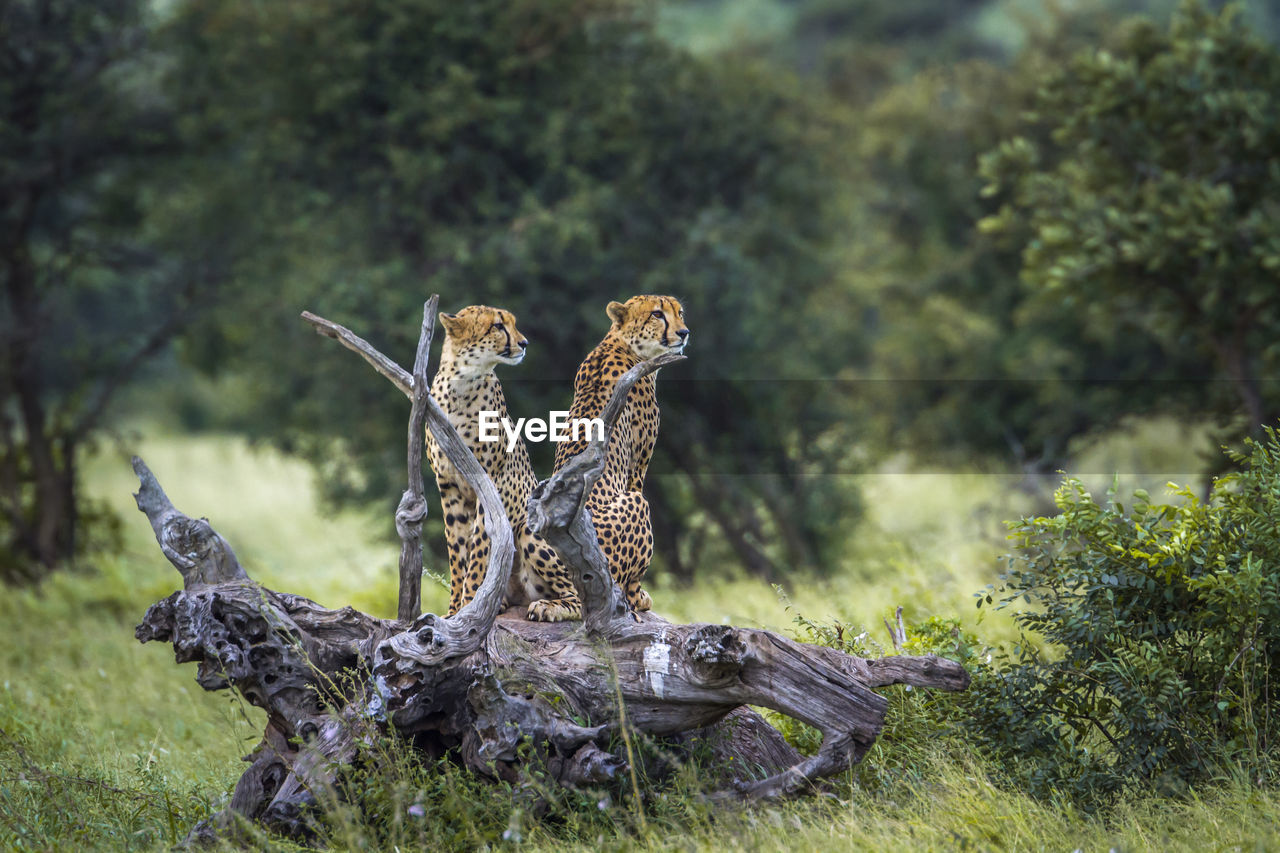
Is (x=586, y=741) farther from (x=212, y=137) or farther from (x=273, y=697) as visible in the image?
(x=212, y=137)

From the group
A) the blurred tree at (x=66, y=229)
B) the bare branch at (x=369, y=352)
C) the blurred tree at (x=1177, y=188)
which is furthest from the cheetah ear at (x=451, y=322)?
the blurred tree at (x=66, y=229)

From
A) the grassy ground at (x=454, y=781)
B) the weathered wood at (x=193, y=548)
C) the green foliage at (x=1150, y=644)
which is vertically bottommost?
the grassy ground at (x=454, y=781)

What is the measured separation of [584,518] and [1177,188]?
733cm

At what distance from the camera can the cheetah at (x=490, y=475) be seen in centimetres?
526

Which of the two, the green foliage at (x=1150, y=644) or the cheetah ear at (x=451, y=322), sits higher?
the cheetah ear at (x=451, y=322)

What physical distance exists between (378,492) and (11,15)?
6.19 m

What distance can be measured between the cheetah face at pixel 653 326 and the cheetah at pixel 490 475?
518 mm

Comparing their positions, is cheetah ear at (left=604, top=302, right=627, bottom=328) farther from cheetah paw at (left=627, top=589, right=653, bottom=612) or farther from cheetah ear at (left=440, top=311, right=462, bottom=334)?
cheetah paw at (left=627, top=589, right=653, bottom=612)

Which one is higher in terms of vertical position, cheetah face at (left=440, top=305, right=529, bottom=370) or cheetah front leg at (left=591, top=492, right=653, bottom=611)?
cheetah face at (left=440, top=305, right=529, bottom=370)

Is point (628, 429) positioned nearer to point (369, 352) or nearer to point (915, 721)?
point (369, 352)

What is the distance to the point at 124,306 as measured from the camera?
767 inches

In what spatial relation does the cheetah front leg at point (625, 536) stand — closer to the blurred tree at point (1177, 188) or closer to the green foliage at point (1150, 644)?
the green foliage at point (1150, 644)

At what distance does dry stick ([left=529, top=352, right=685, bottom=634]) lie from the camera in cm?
441

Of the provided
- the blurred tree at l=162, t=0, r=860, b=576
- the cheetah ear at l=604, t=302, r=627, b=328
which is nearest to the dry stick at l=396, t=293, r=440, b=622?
the cheetah ear at l=604, t=302, r=627, b=328
